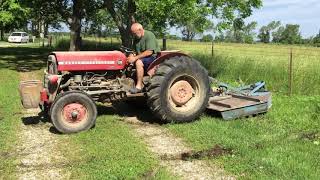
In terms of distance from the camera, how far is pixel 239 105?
9805 mm

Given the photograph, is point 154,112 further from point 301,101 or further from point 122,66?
point 301,101

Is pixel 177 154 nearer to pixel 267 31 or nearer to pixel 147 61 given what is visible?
pixel 147 61

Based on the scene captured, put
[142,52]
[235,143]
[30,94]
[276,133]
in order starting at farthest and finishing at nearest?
[142,52], [30,94], [276,133], [235,143]

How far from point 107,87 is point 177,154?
2618mm

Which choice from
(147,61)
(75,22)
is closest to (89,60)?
(147,61)

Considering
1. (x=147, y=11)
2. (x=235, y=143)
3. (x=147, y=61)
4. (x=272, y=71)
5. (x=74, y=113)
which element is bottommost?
(x=235, y=143)

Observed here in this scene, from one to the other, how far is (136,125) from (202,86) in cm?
143

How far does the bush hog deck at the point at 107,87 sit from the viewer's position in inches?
344

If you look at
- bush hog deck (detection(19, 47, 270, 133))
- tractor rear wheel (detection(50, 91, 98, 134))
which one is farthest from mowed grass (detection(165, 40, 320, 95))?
tractor rear wheel (detection(50, 91, 98, 134))

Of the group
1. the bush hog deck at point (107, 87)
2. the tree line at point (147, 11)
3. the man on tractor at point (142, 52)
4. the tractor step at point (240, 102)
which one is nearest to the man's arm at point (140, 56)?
the man on tractor at point (142, 52)

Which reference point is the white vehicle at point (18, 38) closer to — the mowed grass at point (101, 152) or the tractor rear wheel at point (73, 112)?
the mowed grass at point (101, 152)

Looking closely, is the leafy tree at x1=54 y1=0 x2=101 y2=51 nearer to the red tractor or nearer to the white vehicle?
the red tractor

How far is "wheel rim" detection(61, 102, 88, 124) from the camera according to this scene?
8.66 meters

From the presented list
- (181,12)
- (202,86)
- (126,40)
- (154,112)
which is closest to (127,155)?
(154,112)
